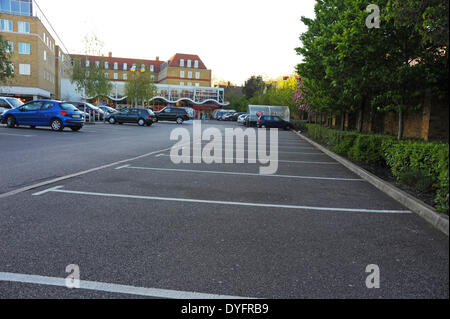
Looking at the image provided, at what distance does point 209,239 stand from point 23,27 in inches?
2200

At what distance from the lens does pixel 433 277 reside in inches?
132

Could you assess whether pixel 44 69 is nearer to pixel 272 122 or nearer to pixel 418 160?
pixel 272 122

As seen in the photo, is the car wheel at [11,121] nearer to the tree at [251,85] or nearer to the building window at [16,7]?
the building window at [16,7]

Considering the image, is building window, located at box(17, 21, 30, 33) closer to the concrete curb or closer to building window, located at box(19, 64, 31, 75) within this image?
building window, located at box(19, 64, 31, 75)

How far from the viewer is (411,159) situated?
7.35 metres

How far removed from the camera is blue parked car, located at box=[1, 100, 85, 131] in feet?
67.7

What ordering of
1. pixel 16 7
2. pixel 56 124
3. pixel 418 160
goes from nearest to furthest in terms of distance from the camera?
pixel 418 160 → pixel 56 124 → pixel 16 7

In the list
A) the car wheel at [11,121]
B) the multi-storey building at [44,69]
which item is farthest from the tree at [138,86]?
the car wheel at [11,121]

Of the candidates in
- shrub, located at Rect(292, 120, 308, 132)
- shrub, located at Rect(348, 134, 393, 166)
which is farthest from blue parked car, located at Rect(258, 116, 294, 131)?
shrub, located at Rect(348, 134, 393, 166)

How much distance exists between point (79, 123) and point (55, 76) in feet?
178

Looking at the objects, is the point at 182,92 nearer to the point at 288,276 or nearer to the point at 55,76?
the point at 55,76

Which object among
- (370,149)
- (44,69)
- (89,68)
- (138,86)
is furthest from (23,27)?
(370,149)

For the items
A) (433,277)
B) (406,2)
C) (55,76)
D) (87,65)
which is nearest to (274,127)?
(87,65)

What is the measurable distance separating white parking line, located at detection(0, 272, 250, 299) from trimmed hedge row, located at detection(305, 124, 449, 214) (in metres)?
2.62
